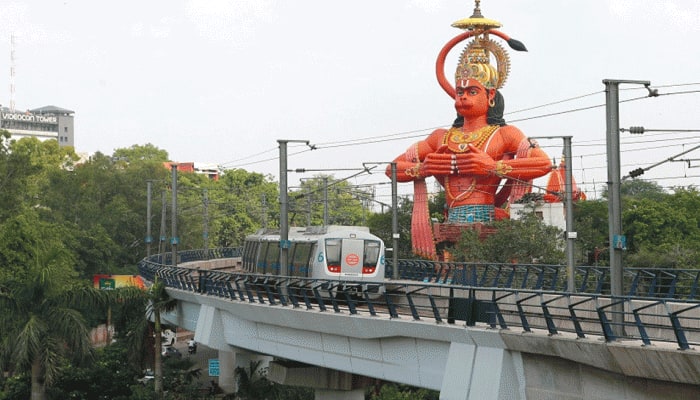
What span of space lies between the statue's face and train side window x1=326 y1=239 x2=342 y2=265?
24.1 m

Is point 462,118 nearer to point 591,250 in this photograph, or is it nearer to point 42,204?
point 591,250

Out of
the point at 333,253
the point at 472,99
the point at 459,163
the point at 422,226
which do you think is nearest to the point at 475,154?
the point at 459,163

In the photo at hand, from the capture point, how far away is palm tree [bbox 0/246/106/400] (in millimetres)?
40531

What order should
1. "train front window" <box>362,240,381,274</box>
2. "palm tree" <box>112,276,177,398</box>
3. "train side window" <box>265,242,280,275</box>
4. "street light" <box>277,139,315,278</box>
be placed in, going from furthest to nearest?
"train side window" <box>265,242,280,275</box>, "palm tree" <box>112,276,177,398</box>, "train front window" <box>362,240,381,274</box>, "street light" <box>277,139,315,278</box>

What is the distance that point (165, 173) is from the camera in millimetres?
111375

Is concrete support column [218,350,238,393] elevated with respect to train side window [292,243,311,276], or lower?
lower

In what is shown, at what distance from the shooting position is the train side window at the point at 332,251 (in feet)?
148

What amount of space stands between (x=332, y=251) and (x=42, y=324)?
34.4ft

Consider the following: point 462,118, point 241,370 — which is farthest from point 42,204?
point 241,370

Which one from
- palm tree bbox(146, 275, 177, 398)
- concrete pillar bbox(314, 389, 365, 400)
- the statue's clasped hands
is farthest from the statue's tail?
concrete pillar bbox(314, 389, 365, 400)

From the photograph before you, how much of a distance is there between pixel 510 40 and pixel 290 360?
1359 inches

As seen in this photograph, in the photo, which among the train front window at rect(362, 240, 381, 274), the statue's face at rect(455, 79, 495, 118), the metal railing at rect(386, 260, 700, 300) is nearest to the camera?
the metal railing at rect(386, 260, 700, 300)

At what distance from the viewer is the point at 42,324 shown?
41094 mm

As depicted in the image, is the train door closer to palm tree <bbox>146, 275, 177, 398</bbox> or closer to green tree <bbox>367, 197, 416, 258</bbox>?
palm tree <bbox>146, 275, 177, 398</bbox>
